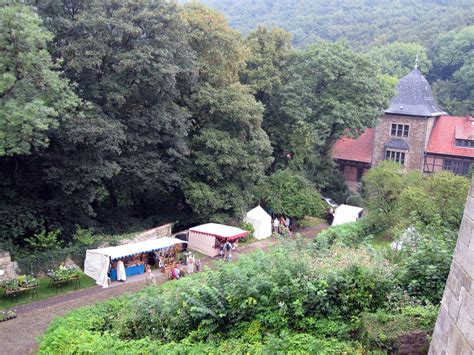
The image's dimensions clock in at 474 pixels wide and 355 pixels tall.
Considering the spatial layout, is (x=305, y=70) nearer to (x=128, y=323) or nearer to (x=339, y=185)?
(x=339, y=185)

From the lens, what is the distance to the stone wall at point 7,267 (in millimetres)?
17812

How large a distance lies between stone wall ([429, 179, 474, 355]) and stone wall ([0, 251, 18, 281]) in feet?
53.5

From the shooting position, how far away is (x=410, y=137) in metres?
39.9

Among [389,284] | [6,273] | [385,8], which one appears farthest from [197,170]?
[385,8]

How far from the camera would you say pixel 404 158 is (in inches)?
1582

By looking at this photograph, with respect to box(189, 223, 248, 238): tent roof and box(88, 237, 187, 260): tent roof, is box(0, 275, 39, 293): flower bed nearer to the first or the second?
box(88, 237, 187, 260): tent roof

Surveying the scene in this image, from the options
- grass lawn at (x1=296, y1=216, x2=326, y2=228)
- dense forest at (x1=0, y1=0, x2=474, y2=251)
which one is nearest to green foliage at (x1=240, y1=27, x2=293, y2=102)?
dense forest at (x1=0, y1=0, x2=474, y2=251)

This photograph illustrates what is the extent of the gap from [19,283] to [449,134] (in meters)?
34.7

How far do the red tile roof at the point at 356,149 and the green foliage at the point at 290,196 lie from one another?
43.1 ft

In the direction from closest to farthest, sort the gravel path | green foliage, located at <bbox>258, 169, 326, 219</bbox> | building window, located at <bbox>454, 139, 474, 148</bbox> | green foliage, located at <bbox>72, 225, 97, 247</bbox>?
1. the gravel path
2. green foliage, located at <bbox>72, 225, 97, 247</bbox>
3. green foliage, located at <bbox>258, 169, 326, 219</bbox>
4. building window, located at <bbox>454, 139, 474, 148</bbox>

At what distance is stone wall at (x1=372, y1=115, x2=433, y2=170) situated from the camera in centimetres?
3934

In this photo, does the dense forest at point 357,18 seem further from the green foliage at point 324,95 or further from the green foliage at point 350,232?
the green foliage at point 350,232

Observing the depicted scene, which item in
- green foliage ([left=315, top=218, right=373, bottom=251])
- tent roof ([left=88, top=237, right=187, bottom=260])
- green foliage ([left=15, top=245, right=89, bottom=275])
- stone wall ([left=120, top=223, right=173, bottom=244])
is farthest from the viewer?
stone wall ([left=120, top=223, right=173, bottom=244])

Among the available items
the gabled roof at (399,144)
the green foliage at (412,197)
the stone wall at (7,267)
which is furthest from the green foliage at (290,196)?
the stone wall at (7,267)
